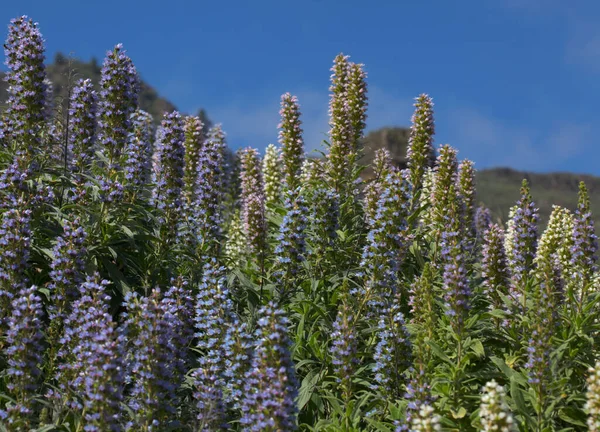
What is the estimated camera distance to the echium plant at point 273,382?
617 centimetres

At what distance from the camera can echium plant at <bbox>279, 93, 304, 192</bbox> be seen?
44.2ft

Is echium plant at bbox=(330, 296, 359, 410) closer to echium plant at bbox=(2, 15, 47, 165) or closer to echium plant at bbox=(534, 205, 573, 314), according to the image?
echium plant at bbox=(534, 205, 573, 314)

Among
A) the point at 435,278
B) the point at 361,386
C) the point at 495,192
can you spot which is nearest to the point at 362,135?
the point at 435,278

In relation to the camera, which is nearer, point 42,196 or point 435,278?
point 42,196

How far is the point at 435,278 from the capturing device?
1098 cm

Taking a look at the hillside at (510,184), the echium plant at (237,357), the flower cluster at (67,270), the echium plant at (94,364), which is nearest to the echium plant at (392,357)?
the echium plant at (237,357)

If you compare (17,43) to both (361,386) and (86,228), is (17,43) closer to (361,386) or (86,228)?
(86,228)

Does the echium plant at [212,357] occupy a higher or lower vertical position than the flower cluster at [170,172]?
lower

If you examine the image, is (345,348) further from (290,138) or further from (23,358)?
(290,138)

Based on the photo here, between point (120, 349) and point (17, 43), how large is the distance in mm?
5757

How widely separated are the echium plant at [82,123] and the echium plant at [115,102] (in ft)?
0.61

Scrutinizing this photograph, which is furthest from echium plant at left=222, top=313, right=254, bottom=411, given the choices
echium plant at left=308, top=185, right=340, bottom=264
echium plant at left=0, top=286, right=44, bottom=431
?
echium plant at left=308, top=185, right=340, bottom=264

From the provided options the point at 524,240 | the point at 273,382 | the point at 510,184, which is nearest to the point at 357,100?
the point at 524,240

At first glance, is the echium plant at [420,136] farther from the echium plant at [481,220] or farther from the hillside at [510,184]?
the hillside at [510,184]
